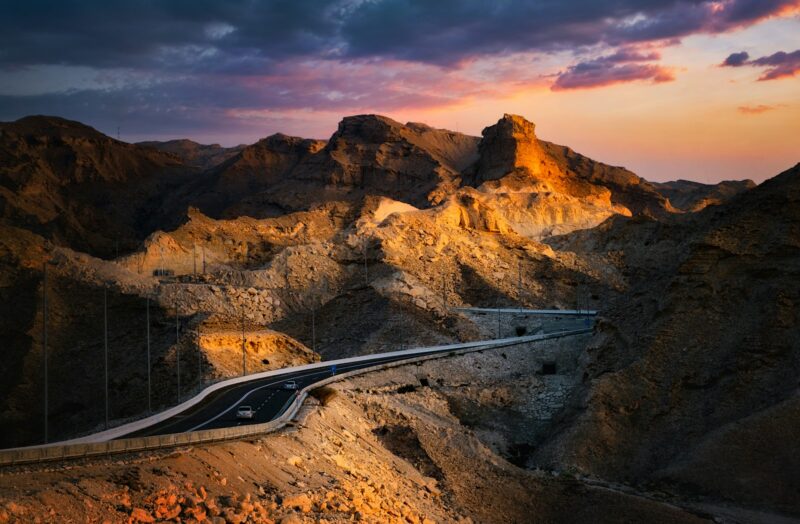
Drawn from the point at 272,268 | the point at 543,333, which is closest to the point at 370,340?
the point at 543,333

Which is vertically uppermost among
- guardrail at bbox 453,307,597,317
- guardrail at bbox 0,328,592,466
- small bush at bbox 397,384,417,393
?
guardrail at bbox 0,328,592,466

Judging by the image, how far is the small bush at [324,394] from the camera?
154ft

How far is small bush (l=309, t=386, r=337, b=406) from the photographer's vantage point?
154 ft

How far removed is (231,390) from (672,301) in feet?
80.3

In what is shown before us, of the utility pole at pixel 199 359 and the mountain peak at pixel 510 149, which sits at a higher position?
the mountain peak at pixel 510 149

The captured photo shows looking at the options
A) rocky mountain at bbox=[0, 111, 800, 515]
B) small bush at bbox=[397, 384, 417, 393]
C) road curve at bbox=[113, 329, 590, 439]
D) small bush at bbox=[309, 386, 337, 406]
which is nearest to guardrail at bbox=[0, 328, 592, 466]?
small bush at bbox=[309, 386, 337, 406]

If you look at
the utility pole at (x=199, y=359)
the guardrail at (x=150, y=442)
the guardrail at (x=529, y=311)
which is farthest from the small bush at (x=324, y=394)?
the guardrail at (x=529, y=311)

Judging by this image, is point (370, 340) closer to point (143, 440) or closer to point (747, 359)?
point (747, 359)

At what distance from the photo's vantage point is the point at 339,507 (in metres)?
29.5

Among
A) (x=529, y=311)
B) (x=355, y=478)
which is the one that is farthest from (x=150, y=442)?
(x=529, y=311)

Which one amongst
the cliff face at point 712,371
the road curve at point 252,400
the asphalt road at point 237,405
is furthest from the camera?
the cliff face at point 712,371

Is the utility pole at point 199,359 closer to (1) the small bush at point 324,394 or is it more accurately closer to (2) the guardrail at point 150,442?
(2) the guardrail at point 150,442

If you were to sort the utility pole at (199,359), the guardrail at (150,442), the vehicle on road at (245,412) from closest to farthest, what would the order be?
the guardrail at (150,442) → the vehicle on road at (245,412) → the utility pole at (199,359)

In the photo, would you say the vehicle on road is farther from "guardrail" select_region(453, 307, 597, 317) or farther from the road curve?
"guardrail" select_region(453, 307, 597, 317)
